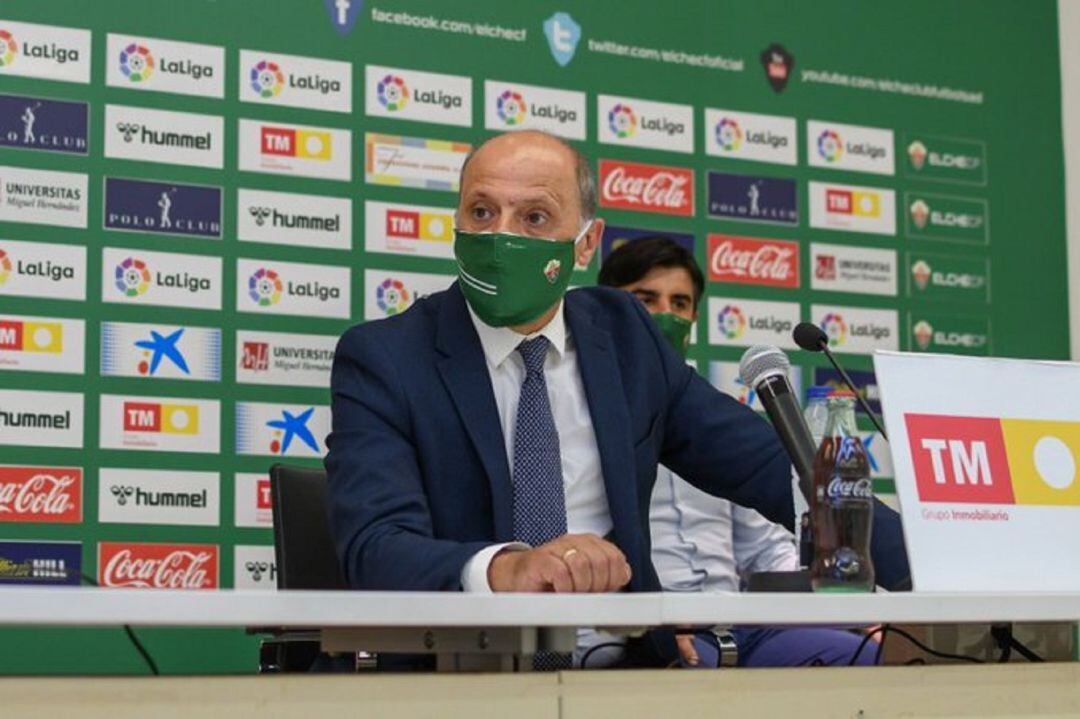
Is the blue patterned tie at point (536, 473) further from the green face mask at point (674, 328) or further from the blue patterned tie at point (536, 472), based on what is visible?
the green face mask at point (674, 328)

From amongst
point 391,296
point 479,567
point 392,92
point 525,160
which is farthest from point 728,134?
point 479,567

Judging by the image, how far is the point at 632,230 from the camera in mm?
4238

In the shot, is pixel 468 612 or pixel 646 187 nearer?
pixel 468 612

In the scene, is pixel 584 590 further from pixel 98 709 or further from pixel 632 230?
pixel 632 230

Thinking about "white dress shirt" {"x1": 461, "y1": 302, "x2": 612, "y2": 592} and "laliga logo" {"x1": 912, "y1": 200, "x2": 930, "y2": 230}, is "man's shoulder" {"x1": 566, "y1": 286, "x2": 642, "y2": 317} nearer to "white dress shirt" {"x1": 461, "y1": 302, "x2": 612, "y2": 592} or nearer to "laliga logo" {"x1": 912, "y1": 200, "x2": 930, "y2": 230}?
"white dress shirt" {"x1": 461, "y1": 302, "x2": 612, "y2": 592}

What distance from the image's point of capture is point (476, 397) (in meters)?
2.18

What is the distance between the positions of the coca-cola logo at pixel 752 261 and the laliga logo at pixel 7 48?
1945 millimetres

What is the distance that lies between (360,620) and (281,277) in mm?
2581

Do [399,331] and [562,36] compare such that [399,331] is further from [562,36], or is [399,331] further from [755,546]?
[562,36]

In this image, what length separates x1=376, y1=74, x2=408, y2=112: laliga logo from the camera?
398 cm

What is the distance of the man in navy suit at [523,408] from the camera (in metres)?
2.10

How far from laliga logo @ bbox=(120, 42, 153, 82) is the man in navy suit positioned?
162 cm

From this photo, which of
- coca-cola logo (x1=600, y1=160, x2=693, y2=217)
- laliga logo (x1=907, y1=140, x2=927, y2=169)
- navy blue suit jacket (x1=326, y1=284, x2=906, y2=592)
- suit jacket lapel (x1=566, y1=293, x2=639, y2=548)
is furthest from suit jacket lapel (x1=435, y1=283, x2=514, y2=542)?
laliga logo (x1=907, y1=140, x2=927, y2=169)

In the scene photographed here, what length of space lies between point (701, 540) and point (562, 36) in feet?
5.77
